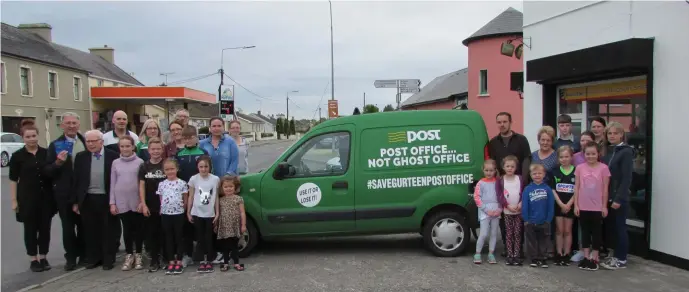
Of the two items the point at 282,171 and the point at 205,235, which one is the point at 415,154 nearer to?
the point at 282,171

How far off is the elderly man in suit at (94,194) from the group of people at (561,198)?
14.4ft

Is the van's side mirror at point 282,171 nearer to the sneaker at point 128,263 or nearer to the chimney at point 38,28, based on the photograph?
the sneaker at point 128,263

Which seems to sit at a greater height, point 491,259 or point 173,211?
point 173,211

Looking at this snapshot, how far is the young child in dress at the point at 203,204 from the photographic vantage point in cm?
575

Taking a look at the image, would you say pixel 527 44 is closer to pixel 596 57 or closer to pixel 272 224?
pixel 596 57

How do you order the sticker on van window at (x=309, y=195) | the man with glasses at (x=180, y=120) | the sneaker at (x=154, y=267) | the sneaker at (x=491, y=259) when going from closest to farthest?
the sneaker at (x=154, y=267) → the sneaker at (x=491, y=259) → the sticker on van window at (x=309, y=195) → the man with glasses at (x=180, y=120)

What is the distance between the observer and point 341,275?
5539 mm

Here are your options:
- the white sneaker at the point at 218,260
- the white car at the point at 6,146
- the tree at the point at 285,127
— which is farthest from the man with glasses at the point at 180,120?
the tree at the point at 285,127

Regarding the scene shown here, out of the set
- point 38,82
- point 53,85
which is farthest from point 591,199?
point 53,85

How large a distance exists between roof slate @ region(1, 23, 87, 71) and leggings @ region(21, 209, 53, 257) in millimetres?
27953

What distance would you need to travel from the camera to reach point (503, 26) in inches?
1099

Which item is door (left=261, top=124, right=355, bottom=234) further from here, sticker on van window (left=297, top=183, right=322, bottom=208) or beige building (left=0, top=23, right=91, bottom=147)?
beige building (left=0, top=23, right=91, bottom=147)

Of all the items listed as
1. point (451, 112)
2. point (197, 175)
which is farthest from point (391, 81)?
point (197, 175)

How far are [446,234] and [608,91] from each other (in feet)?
10.5
